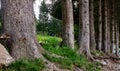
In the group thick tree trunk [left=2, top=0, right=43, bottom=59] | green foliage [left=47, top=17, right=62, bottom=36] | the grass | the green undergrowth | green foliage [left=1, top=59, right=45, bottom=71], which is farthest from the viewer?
green foliage [left=47, top=17, right=62, bottom=36]

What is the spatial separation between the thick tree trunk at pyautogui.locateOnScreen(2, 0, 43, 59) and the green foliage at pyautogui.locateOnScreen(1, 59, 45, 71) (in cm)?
32

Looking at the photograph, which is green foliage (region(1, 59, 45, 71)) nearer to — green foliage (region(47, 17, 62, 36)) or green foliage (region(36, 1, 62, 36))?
green foliage (region(36, 1, 62, 36))

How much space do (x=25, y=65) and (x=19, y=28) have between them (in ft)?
3.86

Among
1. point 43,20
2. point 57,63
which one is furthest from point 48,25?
point 57,63

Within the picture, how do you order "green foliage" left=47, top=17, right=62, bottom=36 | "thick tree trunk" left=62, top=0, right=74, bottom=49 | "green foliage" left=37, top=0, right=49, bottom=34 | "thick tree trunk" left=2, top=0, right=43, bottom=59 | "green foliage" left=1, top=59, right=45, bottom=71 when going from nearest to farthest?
"green foliage" left=1, top=59, right=45, bottom=71 < "thick tree trunk" left=2, top=0, right=43, bottom=59 < "thick tree trunk" left=62, top=0, right=74, bottom=49 < "green foliage" left=37, top=0, right=49, bottom=34 < "green foliage" left=47, top=17, right=62, bottom=36

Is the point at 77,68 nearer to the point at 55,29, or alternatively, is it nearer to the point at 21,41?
the point at 21,41

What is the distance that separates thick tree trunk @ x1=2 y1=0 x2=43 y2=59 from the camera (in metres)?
10.2

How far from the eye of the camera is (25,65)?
9.59 metres

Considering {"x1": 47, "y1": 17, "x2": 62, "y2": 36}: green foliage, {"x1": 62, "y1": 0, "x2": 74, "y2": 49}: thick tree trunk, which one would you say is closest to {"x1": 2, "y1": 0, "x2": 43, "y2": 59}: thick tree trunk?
{"x1": 62, "y1": 0, "x2": 74, "y2": 49}: thick tree trunk

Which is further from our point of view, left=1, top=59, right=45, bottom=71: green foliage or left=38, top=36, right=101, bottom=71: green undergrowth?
left=38, top=36, right=101, bottom=71: green undergrowth

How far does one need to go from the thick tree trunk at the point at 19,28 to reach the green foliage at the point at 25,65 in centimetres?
32

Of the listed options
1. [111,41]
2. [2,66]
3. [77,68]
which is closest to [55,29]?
[111,41]

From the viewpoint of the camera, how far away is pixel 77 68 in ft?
41.2

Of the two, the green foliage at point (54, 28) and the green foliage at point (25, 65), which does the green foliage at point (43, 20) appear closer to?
the green foliage at point (54, 28)
